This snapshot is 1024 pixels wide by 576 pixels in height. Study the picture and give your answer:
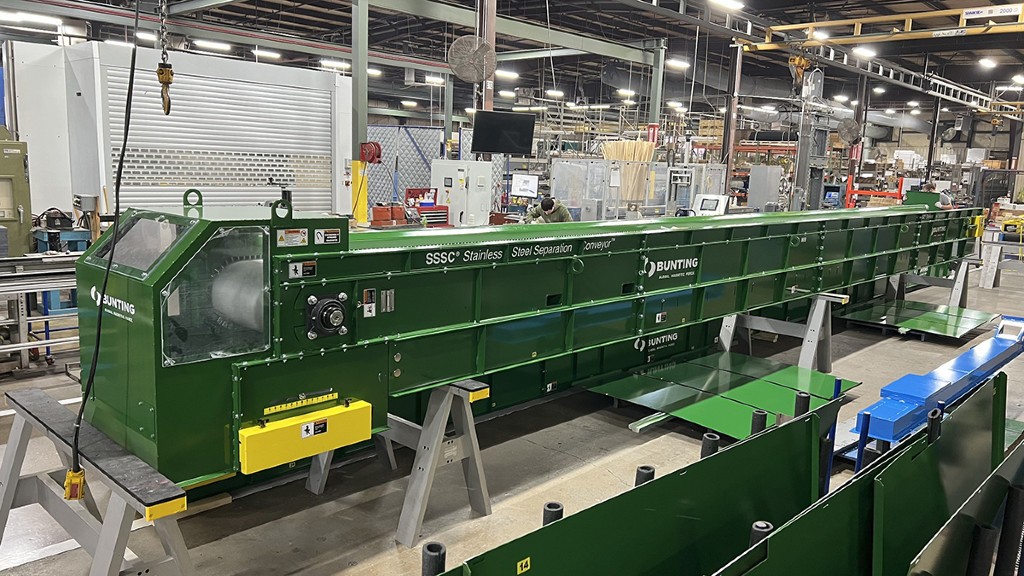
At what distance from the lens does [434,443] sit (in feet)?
12.5

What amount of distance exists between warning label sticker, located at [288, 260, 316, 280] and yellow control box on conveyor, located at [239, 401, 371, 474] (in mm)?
631

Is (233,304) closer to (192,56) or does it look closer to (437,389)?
(437,389)

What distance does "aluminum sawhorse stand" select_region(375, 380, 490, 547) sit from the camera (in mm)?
3811

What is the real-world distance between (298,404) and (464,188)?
751 cm

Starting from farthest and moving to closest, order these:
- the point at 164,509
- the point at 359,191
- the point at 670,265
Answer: the point at 359,191 < the point at 670,265 < the point at 164,509

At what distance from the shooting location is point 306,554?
3.72 meters

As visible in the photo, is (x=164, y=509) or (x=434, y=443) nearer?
(x=164, y=509)

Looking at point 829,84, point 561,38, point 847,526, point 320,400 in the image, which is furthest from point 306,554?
point 829,84

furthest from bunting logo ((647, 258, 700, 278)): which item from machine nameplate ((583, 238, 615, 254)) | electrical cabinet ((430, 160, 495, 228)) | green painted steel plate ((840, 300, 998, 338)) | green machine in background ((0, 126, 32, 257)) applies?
green machine in background ((0, 126, 32, 257))

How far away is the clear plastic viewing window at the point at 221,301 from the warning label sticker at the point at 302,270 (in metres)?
0.11

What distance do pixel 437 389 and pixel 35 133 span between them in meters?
6.49

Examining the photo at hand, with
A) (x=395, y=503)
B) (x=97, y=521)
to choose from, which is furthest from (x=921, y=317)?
(x=97, y=521)

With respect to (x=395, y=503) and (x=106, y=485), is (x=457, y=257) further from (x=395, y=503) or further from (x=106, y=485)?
(x=106, y=485)

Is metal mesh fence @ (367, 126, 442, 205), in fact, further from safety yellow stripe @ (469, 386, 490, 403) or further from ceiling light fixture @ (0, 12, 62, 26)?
safety yellow stripe @ (469, 386, 490, 403)
